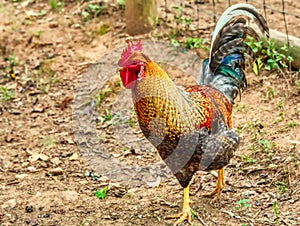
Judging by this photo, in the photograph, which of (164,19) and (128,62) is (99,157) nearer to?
(128,62)

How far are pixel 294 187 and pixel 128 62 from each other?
1815 mm

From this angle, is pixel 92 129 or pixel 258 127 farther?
pixel 92 129

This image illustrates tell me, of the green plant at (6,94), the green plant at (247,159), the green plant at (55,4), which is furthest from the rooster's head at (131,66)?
the green plant at (55,4)

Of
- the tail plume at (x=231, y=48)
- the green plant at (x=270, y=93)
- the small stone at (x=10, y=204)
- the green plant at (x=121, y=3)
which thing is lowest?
the small stone at (x=10, y=204)

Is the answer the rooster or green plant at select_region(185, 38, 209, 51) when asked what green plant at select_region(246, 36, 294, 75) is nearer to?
green plant at select_region(185, 38, 209, 51)

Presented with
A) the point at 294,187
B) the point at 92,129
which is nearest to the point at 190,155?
the point at 294,187

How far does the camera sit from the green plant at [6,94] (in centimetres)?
677

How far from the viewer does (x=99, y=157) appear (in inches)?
224

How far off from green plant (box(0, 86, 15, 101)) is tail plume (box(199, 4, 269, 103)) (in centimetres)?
284

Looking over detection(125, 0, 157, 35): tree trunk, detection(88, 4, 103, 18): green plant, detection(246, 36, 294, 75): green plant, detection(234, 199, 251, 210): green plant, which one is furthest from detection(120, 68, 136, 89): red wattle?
detection(88, 4, 103, 18): green plant

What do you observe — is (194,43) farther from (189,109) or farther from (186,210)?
(186,210)

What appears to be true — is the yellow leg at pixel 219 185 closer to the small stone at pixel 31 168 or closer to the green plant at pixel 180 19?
the small stone at pixel 31 168

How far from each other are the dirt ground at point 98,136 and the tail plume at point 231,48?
0.76m

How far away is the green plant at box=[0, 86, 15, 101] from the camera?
6.77 meters
